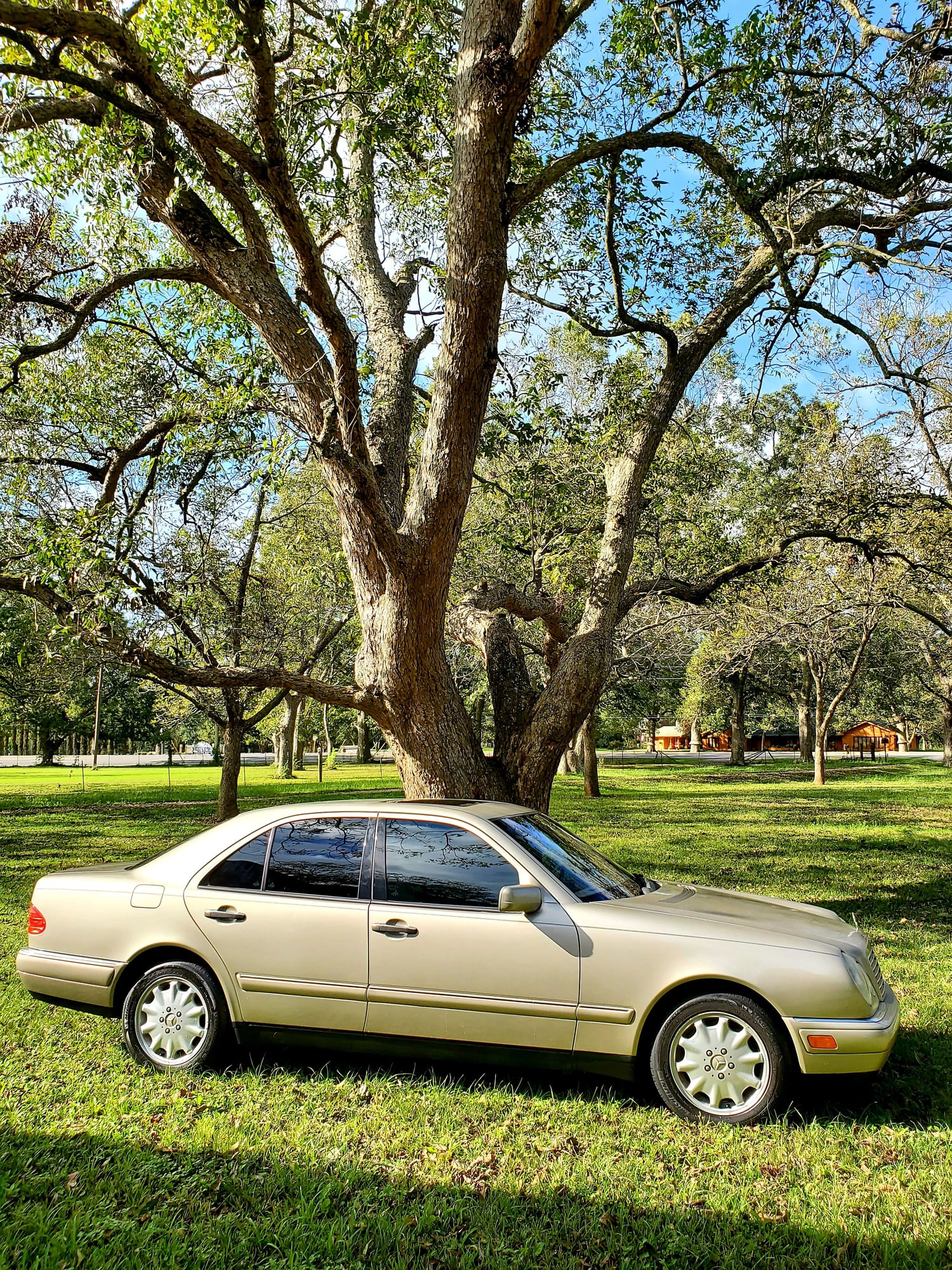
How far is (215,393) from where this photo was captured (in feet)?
28.2

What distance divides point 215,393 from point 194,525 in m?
7.78

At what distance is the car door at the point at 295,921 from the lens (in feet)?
14.9

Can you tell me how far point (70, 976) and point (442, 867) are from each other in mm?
2270

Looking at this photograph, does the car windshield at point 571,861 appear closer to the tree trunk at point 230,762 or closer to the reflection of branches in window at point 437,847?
the reflection of branches in window at point 437,847

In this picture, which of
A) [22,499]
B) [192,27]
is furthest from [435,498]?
[22,499]

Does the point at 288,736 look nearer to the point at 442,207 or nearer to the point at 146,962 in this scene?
the point at 442,207

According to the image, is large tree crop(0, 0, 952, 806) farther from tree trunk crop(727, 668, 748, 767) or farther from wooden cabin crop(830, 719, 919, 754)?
wooden cabin crop(830, 719, 919, 754)

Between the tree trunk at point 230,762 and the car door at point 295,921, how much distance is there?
12.3 meters

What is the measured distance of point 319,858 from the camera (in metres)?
4.86

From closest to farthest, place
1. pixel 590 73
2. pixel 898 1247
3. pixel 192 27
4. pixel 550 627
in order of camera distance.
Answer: pixel 898 1247 < pixel 192 27 < pixel 590 73 < pixel 550 627

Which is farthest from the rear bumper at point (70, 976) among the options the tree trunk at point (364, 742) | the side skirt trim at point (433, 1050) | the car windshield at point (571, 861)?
the tree trunk at point (364, 742)

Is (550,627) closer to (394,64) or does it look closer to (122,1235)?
(394,64)

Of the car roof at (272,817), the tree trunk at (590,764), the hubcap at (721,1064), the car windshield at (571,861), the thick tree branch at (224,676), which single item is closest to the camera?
the hubcap at (721,1064)

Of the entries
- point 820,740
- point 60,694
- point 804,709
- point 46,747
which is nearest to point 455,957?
point 820,740
